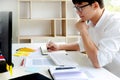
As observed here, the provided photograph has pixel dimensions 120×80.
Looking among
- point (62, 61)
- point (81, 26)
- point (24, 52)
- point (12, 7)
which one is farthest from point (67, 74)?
point (12, 7)

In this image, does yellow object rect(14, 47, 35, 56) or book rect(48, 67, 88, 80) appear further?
yellow object rect(14, 47, 35, 56)

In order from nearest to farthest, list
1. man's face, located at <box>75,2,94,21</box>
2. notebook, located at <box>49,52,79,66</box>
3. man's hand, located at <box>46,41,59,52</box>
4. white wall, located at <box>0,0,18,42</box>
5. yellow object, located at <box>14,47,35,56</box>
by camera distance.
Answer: notebook, located at <box>49,52,79,66</box>
man's face, located at <box>75,2,94,21</box>
yellow object, located at <box>14,47,35,56</box>
man's hand, located at <box>46,41,59,52</box>
white wall, located at <box>0,0,18,42</box>

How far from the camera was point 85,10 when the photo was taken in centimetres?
171

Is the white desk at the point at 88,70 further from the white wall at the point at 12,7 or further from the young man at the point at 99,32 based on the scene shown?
the white wall at the point at 12,7

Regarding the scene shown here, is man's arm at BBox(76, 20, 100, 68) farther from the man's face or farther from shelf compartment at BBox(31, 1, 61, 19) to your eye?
shelf compartment at BBox(31, 1, 61, 19)

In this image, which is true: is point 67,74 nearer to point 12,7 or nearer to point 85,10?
point 85,10

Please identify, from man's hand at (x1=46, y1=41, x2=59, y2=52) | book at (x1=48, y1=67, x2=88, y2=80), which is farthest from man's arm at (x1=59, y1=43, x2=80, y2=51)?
book at (x1=48, y1=67, x2=88, y2=80)

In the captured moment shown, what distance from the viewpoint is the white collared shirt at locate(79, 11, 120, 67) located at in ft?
5.17

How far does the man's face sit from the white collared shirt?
0.11 m

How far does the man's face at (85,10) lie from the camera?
5.59 ft

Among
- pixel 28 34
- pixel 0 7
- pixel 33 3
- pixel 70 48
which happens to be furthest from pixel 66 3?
pixel 70 48

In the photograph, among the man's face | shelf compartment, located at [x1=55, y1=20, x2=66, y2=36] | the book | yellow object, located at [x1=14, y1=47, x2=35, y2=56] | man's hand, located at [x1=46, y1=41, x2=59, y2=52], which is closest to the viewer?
the book

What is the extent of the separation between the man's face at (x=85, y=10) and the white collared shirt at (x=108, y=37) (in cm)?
11

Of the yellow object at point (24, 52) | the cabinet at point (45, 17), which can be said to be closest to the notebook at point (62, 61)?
the yellow object at point (24, 52)
